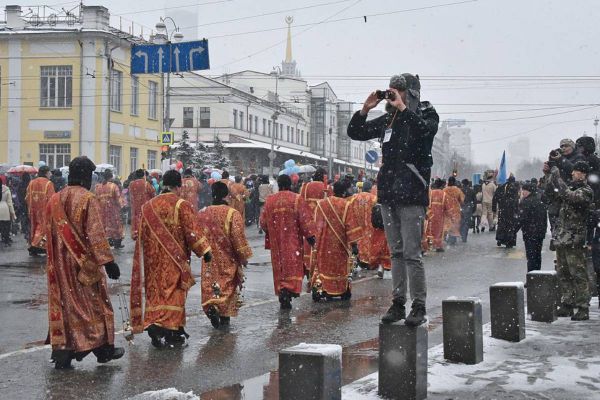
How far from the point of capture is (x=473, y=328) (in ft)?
22.6

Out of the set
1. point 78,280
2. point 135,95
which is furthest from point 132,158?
point 78,280

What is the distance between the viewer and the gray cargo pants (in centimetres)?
605

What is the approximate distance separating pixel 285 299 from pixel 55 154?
31361mm

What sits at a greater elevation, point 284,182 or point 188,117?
point 188,117

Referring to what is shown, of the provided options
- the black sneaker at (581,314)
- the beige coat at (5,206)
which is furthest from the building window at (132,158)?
A: the black sneaker at (581,314)

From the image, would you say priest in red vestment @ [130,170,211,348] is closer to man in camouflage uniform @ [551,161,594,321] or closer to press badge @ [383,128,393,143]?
press badge @ [383,128,393,143]

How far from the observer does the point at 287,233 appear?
433 inches

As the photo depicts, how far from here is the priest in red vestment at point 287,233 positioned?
10762 millimetres

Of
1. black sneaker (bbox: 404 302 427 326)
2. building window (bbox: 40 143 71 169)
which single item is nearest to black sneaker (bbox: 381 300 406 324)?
black sneaker (bbox: 404 302 427 326)

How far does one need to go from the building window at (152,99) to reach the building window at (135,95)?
1.23 m

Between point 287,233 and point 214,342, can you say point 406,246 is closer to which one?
point 214,342

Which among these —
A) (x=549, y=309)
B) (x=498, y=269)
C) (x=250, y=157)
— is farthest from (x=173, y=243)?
(x=250, y=157)

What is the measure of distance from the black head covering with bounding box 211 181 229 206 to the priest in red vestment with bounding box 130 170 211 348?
4.65 ft

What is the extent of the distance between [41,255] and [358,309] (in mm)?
8613
